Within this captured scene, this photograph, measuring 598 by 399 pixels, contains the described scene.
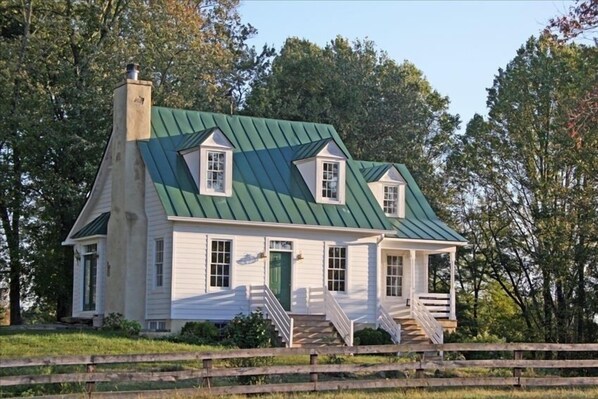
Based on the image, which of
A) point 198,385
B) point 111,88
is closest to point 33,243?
point 111,88

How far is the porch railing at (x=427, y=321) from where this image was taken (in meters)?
33.4

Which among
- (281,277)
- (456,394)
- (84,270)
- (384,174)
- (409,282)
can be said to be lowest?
(456,394)

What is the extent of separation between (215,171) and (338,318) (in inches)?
227

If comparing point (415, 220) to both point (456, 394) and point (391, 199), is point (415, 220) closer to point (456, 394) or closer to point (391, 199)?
point (391, 199)

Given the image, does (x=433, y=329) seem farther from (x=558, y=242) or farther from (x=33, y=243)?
(x=33, y=243)

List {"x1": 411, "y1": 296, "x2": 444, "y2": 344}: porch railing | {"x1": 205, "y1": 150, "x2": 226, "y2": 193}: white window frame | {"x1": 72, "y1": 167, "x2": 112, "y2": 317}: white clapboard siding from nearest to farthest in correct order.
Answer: {"x1": 205, "y1": 150, "x2": 226, "y2": 193}: white window frame < {"x1": 72, "y1": 167, "x2": 112, "y2": 317}: white clapboard siding < {"x1": 411, "y1": 296, "x2": 444, "y2": 344}: porch railing

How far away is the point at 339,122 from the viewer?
4891cm

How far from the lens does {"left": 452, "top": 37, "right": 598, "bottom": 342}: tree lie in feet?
135

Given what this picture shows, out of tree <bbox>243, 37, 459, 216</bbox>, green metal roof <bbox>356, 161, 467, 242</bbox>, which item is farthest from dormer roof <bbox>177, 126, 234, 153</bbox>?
tree <bbox>243, 37, 459, 216</bbox>

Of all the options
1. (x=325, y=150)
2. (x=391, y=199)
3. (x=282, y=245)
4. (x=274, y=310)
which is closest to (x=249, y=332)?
(x=274, y=310)

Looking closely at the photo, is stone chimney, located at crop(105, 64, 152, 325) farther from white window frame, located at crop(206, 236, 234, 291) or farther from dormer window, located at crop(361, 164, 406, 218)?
dormer window, located at crop(361, 164, 406, 218)

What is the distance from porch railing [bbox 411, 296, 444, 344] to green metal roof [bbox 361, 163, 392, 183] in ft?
14.2

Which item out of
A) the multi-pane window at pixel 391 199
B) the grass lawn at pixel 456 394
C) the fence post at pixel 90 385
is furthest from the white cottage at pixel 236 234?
the fence post at pixel 90 385

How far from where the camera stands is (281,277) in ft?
106
